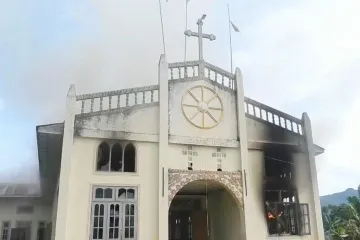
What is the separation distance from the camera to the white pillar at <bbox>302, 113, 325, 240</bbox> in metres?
10.6

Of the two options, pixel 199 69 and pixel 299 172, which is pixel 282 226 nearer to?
pixel 299 172

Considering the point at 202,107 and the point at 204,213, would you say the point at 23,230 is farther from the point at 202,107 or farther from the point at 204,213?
the point at 202,107

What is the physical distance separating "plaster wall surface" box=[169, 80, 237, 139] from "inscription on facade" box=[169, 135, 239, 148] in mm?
115

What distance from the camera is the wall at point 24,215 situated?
1777 cm

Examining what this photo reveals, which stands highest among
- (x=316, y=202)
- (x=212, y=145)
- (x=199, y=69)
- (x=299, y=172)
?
(x=199, y=69)

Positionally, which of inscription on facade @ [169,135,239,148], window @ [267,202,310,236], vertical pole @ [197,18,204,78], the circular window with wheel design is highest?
vertical pole @ [197,18,204,78]

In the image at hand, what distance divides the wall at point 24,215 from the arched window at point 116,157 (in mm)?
10664

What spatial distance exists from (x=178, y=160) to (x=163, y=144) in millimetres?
645

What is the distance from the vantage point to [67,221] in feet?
27.2

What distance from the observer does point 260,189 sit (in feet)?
34.0

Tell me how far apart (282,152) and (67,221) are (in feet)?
22.3

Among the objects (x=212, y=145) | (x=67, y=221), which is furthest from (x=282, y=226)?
(x=67, y=221)

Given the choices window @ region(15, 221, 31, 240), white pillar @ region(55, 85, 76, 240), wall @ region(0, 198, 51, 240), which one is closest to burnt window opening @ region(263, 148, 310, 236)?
white pillar @ region(55, 85, 76, 240)

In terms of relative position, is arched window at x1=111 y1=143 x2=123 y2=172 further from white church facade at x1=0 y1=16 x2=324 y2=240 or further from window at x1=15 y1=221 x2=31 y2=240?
window at x1=15 y1=221 x2=31 y2=240
